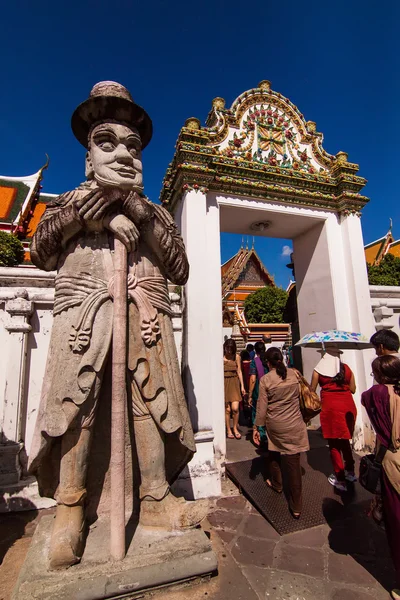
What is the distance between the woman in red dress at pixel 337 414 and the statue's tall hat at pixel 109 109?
3.69 m

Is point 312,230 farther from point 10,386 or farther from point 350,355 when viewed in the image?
point 10,386

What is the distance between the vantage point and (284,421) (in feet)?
11.6

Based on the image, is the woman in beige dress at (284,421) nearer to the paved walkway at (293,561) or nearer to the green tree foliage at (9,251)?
the paved walkway at (293,561)

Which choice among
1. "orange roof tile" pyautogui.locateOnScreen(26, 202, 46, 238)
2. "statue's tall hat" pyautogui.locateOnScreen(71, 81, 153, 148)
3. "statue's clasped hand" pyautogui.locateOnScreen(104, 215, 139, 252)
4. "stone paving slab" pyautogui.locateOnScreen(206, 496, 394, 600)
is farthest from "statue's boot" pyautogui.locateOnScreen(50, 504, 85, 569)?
"orange roof tile" pyautogui.locateOnScreen(26, 202, 46, 238)

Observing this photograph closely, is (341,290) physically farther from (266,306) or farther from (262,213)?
(266,306)

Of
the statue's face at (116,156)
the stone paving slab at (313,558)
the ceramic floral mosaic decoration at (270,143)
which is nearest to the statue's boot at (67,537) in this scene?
the stone paving slab at (313,558)

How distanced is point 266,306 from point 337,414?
1924 centimetres

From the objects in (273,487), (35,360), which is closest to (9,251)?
(35,360)

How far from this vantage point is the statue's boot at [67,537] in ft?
6.22

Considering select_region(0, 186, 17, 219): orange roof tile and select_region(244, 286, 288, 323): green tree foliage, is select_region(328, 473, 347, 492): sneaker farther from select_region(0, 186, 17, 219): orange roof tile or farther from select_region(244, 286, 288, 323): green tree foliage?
select_region(244, 286, 288, 323): green tree foliage

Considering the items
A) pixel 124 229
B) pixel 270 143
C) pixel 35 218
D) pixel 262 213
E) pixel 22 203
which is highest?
pixel 22 203

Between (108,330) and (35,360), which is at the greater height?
(108,330)

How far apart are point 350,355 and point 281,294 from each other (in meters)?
18.3

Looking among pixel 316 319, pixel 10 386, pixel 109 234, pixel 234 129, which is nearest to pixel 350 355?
pixel 316 319
